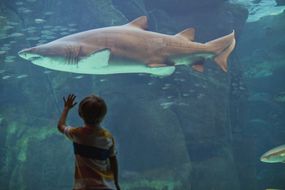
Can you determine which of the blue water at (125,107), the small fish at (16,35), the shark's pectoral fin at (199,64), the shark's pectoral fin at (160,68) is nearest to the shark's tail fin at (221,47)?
the shark's pectoral fin at (199,64)

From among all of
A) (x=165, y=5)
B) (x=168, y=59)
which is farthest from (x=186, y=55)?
(x=165, y=5)

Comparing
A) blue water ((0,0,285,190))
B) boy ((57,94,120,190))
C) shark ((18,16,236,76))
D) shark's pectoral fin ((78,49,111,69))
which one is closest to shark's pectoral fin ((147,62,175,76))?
shark ((18,16,236,76))

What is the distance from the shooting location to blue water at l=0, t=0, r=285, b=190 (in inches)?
440

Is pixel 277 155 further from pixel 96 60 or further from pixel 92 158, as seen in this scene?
pixel 92 158

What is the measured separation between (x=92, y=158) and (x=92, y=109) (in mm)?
396

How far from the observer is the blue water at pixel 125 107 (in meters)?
11.2

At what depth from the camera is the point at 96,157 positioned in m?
2.79

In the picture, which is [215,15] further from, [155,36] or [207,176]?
[155,36]

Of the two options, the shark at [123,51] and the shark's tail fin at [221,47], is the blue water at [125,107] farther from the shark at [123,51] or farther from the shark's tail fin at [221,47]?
the shark at [123,51]

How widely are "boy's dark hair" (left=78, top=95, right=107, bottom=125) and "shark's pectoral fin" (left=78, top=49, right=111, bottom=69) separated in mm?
2779

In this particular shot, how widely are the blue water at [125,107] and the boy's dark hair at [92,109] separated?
27.1 feet

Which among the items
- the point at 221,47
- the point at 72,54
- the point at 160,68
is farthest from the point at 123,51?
the point at 221,47

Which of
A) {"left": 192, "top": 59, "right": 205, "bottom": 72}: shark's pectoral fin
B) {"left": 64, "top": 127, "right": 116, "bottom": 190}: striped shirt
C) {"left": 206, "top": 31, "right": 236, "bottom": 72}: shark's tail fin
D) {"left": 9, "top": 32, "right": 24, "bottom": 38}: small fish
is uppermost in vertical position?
{"left": 64, "top": 127, "right": 116, "bottom": 190}: striped shirt

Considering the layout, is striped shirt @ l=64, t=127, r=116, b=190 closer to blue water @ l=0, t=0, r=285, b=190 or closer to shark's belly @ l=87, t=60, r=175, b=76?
shark's belly @ l=87, t=60, r=175, b=76
